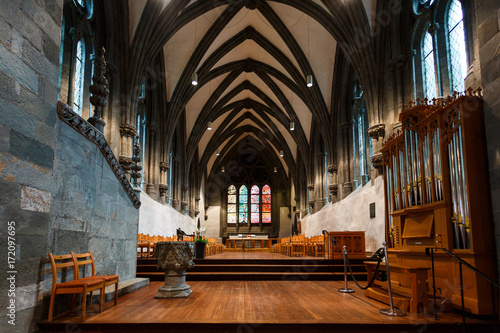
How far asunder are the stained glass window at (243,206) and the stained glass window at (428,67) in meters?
23.2

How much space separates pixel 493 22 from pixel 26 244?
6517mm

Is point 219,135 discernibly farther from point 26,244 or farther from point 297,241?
point 26,244

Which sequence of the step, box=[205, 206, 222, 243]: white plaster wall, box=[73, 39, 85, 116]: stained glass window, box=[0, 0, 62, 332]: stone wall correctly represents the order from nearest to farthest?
box=[0, 0, 62, 332]: stone wall < the step < box=[73, 39, 85, 116]: stained glass window < box=[205, 206, 222, 243]: white plaster wall

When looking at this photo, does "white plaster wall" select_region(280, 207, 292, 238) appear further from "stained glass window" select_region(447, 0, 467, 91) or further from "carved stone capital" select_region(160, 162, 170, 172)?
"stained glass window" select_region(447, 0, 467, 91)

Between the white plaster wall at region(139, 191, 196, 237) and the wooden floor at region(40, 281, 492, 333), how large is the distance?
317 inches

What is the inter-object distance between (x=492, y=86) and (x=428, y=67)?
5.80 meters

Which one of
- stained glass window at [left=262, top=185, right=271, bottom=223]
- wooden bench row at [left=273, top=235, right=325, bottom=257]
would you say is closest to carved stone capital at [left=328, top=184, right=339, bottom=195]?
wooden bench row at [left=273, top=235, right=325, bottom=257]

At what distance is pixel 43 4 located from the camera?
16.2 feet

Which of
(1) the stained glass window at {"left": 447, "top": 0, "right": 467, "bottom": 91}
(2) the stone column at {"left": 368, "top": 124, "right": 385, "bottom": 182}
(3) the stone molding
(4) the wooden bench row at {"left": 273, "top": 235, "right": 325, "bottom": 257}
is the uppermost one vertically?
(1) the stained glass window at {"left": 447, "top": 0, "right": 467, "bottom": 91}

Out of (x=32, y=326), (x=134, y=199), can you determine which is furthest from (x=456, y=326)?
(x=134, y=199)

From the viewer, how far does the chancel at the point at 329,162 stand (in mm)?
4656

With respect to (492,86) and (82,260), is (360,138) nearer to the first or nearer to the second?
(492,86)

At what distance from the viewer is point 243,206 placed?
32.7 m

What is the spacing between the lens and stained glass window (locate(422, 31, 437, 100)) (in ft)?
33.8
